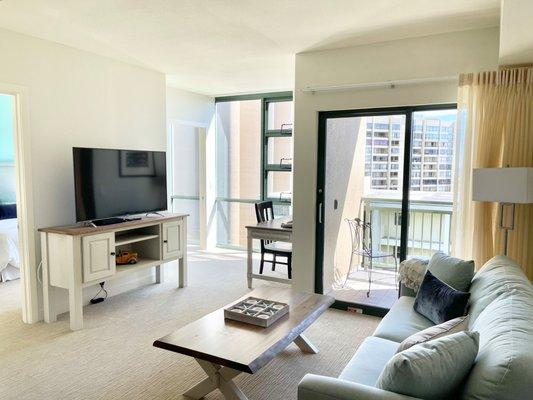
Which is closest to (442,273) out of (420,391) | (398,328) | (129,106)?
(398,328)

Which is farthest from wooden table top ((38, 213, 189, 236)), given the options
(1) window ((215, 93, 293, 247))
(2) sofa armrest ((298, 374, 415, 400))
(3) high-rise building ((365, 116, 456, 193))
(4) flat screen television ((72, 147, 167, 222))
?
(2) sofa armrest ((298, 374, 415, 400))

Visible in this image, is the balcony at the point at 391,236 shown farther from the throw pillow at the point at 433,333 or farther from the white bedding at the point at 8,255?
the white bedding at the point at 8,255

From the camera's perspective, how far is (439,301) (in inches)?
Answer: 100.0

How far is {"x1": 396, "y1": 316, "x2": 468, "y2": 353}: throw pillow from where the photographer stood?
1.84 metres

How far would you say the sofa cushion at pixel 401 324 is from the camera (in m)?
2.46

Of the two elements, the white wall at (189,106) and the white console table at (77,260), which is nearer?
the white console table at (77,260)

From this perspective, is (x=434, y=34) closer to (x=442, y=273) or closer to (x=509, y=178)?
(x=509, y=178)

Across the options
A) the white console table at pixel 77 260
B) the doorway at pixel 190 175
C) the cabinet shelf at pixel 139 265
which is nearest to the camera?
the white console table at pixel 77 260

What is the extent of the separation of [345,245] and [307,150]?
3.77 ft

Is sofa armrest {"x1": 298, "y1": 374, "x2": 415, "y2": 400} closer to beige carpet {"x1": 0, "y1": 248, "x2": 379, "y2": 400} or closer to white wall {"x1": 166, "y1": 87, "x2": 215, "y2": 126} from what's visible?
beige carpet {"x1": 0, "y1": 248, "x2": 379, "y2": 400}

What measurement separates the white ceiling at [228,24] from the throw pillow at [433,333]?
2114 mm

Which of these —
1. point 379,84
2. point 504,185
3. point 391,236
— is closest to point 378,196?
point 391,236

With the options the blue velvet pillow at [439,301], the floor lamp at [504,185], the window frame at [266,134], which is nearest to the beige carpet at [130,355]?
the blue velvet pillow at [439,301]

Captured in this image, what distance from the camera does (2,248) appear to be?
16.3 feet
